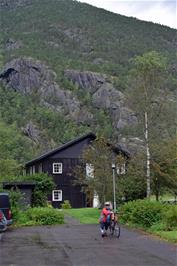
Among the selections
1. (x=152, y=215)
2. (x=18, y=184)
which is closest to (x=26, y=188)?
(x=18, y=184)

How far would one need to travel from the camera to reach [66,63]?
501 ft

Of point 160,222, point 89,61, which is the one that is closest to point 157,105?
point 160,222

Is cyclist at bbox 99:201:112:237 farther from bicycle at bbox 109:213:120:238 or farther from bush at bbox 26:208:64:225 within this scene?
bush at bbox 26:208:64:225

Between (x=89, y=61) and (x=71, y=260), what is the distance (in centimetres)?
14698

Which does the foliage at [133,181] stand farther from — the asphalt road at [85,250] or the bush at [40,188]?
the asphalt road at [85,250]

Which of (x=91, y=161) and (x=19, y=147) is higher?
(x=19, y=147)

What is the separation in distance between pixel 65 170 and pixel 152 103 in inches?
872

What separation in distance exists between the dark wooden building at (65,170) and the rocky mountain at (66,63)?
51.6 m

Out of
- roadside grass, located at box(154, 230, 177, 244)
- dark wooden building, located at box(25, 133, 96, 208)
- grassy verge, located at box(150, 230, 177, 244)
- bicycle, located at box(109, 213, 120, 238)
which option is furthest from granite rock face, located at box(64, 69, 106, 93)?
roadside grass, located at box(154, 230, 177, 244)

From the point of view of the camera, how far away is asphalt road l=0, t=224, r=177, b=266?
558 inches

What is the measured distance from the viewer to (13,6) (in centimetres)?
17288

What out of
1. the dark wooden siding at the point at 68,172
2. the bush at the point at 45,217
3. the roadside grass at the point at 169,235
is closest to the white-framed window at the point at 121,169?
the bush at the point at 45,217

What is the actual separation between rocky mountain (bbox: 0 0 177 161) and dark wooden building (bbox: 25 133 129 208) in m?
51.6

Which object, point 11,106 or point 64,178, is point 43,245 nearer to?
point 64,178
